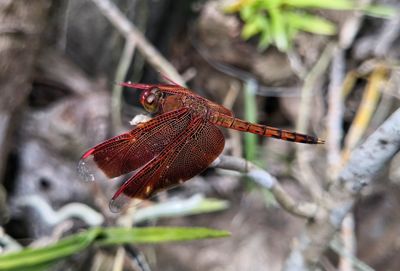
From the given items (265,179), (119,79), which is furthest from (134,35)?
(265,179)

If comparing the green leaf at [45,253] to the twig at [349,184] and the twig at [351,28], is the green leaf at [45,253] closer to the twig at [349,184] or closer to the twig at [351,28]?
the twig at [349,184]

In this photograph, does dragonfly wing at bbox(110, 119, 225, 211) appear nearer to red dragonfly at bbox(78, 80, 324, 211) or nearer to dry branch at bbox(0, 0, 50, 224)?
red dragonfly at bbox(78, 80, 324, 211)


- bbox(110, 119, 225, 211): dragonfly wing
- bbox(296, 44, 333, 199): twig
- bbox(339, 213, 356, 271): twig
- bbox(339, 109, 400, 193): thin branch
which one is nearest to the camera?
bbox(339, 109, 400, 193): thin branch

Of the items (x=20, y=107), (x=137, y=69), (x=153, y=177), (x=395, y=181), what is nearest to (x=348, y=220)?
(x=395, y=181)

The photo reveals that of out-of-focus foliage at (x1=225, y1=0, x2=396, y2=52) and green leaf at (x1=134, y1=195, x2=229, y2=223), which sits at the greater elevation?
out-of-focus foliage at (x1=225, y1=0, x2=396, y2=52)

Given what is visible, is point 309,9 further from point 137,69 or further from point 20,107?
point 20,107

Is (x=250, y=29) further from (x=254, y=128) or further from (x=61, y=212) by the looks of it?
(x=61, y=212)

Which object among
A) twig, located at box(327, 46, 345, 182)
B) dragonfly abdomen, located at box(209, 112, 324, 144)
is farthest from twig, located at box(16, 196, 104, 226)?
twig, located at box(327, 46, 345, 182)
